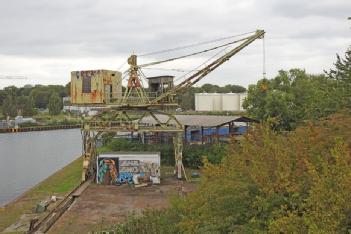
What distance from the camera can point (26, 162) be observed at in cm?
6575

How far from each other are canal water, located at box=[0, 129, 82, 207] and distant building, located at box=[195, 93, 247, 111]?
4064 cm

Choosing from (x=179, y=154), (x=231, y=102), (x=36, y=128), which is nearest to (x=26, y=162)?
(x=179, y=154)

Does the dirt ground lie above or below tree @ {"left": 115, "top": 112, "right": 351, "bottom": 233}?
below

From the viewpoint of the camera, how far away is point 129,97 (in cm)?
4097

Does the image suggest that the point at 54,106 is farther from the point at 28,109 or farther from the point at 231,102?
the point at 231,102

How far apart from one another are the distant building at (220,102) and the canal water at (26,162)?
40641 mm

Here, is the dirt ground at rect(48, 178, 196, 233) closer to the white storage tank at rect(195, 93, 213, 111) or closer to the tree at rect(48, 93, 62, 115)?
the white storage tank at rect(195, 93, 213, 111)

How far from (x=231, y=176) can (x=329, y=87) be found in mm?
30474

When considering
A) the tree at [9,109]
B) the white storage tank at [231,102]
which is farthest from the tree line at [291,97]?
the tree at [9,109]

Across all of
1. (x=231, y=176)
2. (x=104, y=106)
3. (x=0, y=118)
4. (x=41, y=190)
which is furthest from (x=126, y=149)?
(x=0, y=118)

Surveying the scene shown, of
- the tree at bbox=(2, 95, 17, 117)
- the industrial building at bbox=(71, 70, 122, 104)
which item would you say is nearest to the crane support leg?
the industrial building at bbox=(71, 70, 122, 104)

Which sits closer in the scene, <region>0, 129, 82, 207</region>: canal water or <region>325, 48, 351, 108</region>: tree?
<region>325, 48, 351, 108</region>: tree

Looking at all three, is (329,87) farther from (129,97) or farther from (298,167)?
(298,167)

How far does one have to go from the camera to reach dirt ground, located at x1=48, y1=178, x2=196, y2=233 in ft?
83.3
